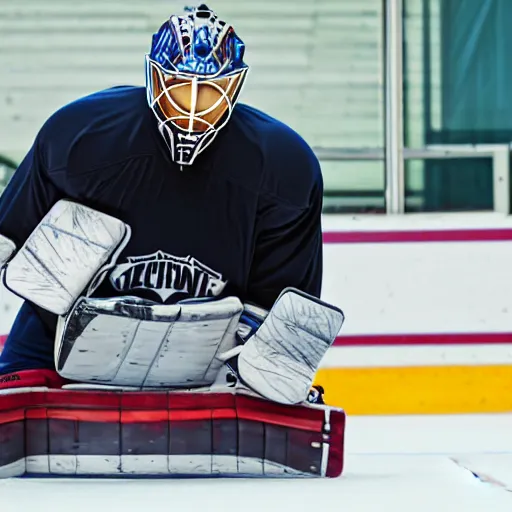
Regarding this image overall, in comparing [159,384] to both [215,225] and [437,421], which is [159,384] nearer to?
[215,225]

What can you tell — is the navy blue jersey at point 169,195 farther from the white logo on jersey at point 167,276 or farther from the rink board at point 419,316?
the rink board at point 419,316

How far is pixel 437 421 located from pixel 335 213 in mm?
703

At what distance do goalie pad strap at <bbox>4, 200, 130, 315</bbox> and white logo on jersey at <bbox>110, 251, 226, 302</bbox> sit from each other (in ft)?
0.25

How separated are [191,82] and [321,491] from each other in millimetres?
739

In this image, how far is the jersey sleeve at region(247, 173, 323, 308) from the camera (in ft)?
5.90

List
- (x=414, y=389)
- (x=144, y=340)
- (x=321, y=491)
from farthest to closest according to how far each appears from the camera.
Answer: (x=414, y=389) → (x=144, y=340) → (x=321, y=491)

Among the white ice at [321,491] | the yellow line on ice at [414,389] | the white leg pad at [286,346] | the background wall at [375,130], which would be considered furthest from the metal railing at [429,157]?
the white leg pad at [286,346]

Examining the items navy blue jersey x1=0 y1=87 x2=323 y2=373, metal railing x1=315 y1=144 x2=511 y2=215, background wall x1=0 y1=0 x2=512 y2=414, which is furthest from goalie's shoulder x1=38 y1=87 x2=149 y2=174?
metal railing x1=315 y1=144 x2=511 y2=215

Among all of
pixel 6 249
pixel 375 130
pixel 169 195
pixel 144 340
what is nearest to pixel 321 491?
pixel 144 340

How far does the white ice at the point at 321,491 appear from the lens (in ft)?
4.73

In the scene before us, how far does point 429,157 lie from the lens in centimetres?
293

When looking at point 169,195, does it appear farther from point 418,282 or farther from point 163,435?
point 418,282

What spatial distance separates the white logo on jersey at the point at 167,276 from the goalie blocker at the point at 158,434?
0.19 metres

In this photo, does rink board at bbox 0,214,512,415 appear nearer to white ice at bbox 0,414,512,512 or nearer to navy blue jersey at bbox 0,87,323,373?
white ice at bbox 0,414,512,512
